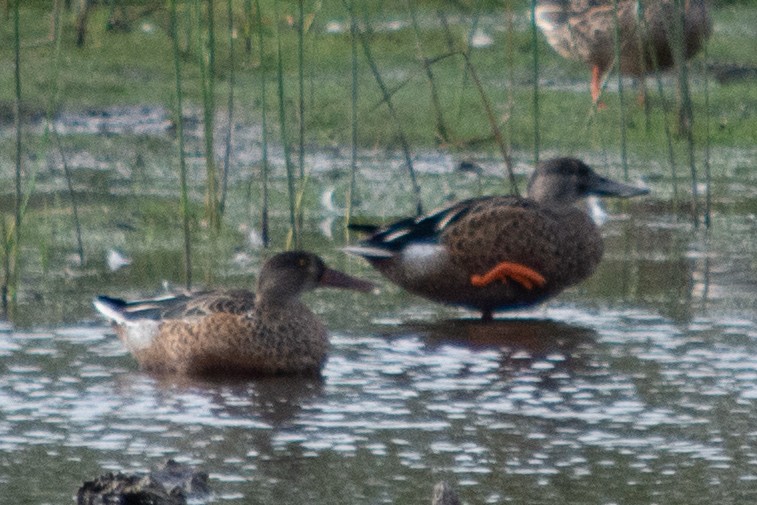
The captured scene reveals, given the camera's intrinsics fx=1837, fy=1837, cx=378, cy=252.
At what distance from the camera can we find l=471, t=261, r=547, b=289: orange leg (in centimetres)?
680

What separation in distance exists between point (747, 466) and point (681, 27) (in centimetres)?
253

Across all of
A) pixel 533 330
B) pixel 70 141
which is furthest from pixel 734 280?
pixel 70 141

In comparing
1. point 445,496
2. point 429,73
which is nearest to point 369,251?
point 429,73

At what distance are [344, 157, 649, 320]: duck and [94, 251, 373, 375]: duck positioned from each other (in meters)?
0.75

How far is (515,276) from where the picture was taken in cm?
680

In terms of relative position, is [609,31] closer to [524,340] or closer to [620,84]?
[620,84]

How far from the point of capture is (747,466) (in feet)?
15.7

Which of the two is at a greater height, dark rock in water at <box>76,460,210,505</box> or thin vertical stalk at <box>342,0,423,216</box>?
thin vertical stalk at <box>342,0,423,216</box>

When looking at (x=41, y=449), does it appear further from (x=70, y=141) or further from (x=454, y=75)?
(x=454, y=75)

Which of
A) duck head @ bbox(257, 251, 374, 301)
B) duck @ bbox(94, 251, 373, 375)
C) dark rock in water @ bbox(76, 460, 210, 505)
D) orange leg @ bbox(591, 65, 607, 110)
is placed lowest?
dark rock in water @ bbox(76, 460, 210, 505)

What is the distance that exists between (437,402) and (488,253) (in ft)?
4.79

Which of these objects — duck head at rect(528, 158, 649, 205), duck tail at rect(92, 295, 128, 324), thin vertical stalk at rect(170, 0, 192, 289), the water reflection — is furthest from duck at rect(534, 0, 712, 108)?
duck tail at rect(92, 295, 128, 324)

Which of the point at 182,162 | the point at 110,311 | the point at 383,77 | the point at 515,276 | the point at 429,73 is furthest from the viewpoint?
the point at 383,77

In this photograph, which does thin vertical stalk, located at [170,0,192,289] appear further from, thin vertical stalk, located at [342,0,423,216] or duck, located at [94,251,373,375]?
thin vertical stalk, located at [342,0,423,216]
